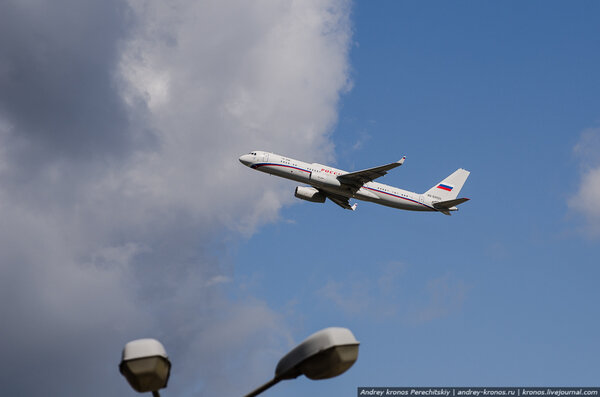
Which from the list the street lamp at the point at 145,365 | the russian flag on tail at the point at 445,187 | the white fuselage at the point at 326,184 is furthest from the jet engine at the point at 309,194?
the street lamp at the point at 145,365

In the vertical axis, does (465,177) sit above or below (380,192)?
above

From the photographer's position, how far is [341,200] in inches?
3191

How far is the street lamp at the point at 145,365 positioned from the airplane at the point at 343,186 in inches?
2532

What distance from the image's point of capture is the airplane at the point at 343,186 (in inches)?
2795

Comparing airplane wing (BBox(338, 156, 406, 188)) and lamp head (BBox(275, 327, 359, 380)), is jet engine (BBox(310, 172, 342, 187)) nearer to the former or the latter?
airplane wing (BBox(338, 156, 406, 188))

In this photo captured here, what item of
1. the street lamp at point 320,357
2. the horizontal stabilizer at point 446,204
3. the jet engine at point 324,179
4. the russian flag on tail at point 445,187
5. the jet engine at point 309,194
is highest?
the russian flag on tail at point 445,187

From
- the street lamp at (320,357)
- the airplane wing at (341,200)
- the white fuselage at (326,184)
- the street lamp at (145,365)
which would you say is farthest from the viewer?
the airplane wing at (341,200)

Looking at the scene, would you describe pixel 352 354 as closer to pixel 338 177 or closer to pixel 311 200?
pixel 338 177

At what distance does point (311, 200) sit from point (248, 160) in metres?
11.4

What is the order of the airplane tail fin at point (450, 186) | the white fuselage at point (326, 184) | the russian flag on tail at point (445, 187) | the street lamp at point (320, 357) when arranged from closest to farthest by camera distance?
the street lamp at point (320, 357) → the white fuselage at point (326, 184) → the airplane tail fin at point (450, 186) → the russian flag on tail at point (445, 187)

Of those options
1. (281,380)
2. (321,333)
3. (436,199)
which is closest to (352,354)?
(321,333)

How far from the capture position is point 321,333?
5973 millimetres

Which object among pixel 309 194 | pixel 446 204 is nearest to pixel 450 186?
pixel 446 204

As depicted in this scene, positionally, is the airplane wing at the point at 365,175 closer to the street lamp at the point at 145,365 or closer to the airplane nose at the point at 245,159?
the airplane nose at the point at 245,159
